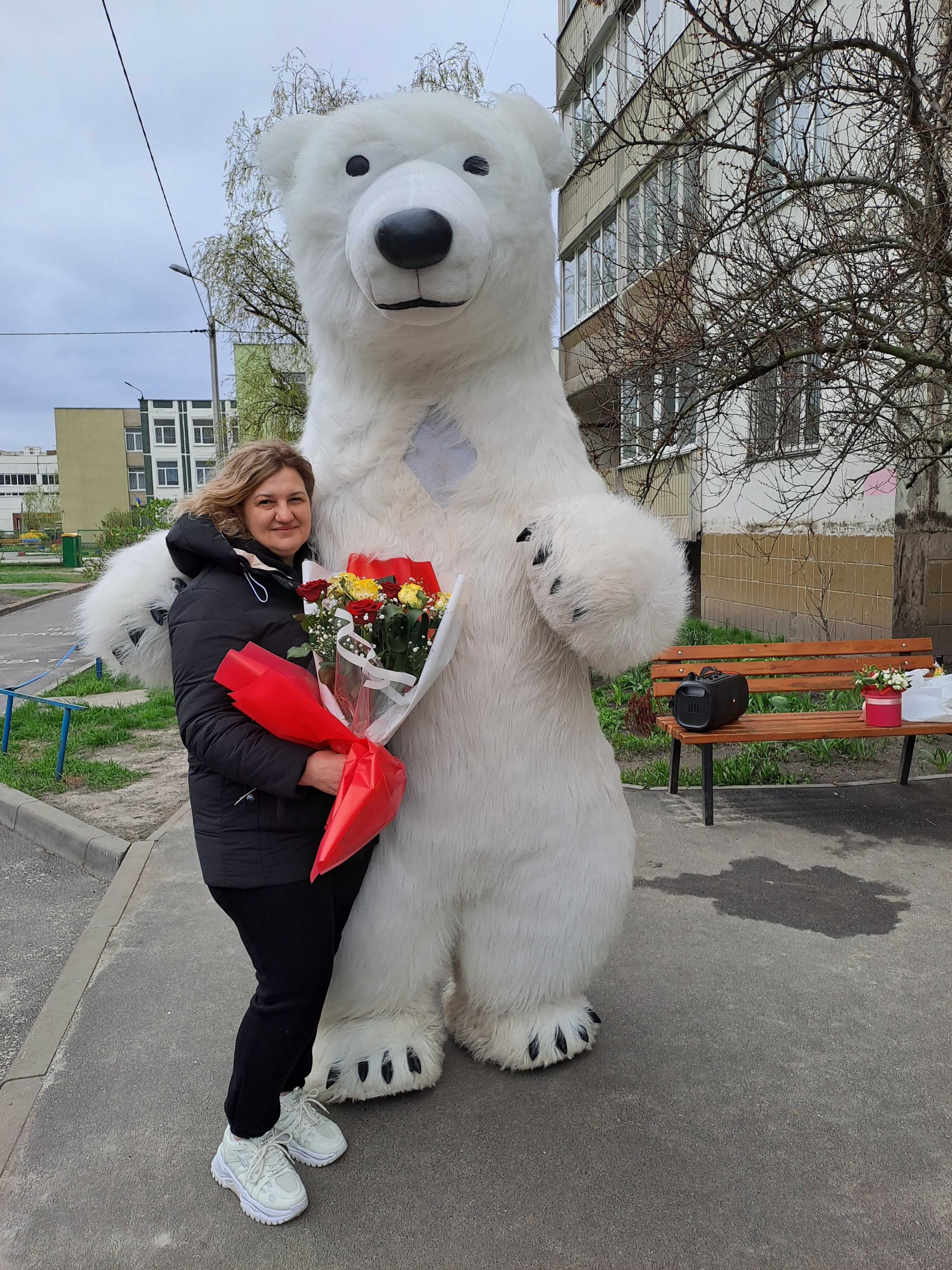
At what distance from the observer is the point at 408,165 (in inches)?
83.0

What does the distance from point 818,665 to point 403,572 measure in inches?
164

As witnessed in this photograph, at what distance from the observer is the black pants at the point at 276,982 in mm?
2002

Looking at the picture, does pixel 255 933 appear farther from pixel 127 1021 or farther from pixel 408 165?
pixel 408 165

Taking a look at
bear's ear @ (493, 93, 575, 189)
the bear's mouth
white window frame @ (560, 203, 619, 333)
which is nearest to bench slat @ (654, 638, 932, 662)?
bear's ear @ (493, 93, 575, 189)

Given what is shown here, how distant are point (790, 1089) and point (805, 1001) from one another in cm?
51

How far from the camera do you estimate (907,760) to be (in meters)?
5.32

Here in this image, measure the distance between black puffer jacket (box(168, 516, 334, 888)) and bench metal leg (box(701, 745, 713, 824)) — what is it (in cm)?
Answer: 306

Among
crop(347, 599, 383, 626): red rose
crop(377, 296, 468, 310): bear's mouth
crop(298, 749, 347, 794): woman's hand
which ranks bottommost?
crop(298, 749, 347, 794): woman's hand

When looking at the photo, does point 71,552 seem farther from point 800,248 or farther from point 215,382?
point 800,248

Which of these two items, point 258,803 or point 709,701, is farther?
point 709,701

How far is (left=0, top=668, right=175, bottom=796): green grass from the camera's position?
19.1 feet

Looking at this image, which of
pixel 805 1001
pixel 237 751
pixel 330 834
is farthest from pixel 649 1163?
pixel 237 751

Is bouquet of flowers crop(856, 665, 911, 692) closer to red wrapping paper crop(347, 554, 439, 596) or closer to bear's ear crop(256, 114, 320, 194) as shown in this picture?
red wrapping paper crop(347, 554, 439, 596)

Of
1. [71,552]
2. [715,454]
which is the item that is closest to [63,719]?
[715,454]
